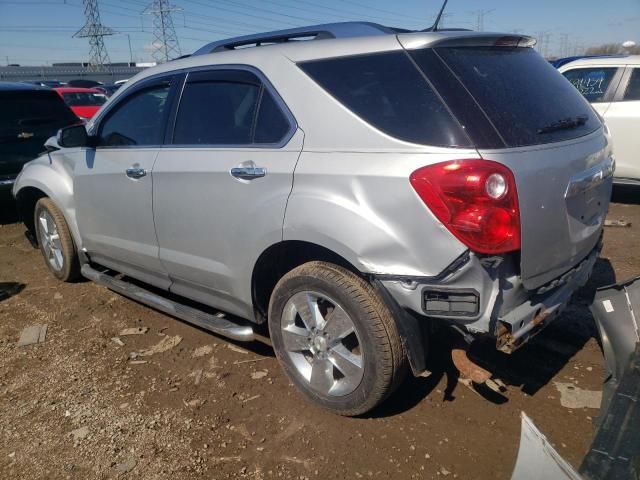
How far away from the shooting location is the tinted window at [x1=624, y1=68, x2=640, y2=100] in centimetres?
697

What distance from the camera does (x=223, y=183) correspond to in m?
2.94

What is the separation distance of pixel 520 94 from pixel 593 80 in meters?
5.87

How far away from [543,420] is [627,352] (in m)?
0.58

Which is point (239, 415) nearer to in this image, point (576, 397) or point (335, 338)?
point (335, 338)

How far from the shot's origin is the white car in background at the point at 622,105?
6.91 meters

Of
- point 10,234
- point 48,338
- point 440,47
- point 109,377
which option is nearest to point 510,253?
→ point 440,47

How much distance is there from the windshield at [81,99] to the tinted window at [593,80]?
13.5 metres

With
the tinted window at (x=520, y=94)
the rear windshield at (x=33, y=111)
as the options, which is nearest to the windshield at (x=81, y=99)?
the rear windshield at (x=33, y=111)

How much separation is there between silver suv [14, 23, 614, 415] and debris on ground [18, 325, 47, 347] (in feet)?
3.43

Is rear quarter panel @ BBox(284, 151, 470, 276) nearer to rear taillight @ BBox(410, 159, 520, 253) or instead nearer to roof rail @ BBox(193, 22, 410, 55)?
rear taillight @ BBox(410, 159, 520, 253)

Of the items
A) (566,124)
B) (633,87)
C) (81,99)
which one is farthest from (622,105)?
(81,99)

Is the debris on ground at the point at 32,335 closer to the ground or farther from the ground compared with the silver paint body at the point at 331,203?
closer to the ground

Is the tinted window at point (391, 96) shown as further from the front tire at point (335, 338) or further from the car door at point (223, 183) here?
the front tire at point (335, 338)

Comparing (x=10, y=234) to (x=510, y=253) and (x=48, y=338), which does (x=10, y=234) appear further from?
(x=510, y=253)
